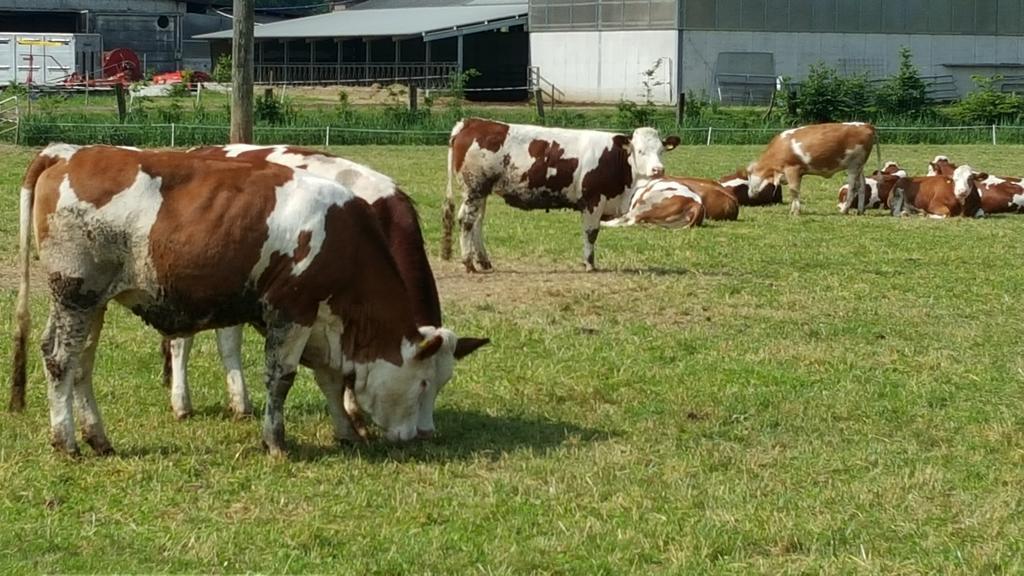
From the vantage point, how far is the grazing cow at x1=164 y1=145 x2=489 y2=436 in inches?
326

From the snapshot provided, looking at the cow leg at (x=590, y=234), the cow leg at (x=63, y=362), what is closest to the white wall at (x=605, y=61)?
the cow leg at (x=590, y=234)

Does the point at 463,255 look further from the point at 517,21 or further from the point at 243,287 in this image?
the point at 517,21

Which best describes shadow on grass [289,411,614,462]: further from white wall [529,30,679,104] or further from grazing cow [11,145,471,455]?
white wall [529,30,679,104]

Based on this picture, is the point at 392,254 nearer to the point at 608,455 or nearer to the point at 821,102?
the point at 608,455

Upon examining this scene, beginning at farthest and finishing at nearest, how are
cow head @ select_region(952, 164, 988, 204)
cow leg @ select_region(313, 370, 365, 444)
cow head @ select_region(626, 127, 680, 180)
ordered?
cow head @ select_region(952, 164, 988, 204)
cow head @ select_region(626, 127, 680, 180)
cow leg @ select_region(313, 370, 365, 444)

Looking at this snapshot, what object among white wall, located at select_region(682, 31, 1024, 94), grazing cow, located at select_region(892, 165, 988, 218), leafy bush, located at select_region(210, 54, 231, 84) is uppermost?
white wall, located at select_region(682, 31, 1024, 94)

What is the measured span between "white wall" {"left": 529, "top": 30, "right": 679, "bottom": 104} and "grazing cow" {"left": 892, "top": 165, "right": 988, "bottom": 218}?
30.2 metres

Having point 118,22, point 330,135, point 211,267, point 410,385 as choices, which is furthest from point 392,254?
point 118,22

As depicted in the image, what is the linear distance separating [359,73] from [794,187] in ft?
132

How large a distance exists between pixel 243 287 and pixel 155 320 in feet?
1.68

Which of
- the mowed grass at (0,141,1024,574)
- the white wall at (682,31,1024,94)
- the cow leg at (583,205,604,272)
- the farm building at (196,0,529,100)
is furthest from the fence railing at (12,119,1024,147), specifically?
the farm building at (196,0,529,100)

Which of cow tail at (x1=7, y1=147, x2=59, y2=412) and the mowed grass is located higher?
cow tail at (x1=7, y1=147, x2=59, y2=412)

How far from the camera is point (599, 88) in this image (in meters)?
54.7

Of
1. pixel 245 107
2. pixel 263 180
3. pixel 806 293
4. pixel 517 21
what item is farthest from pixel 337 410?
pixel 517 21
